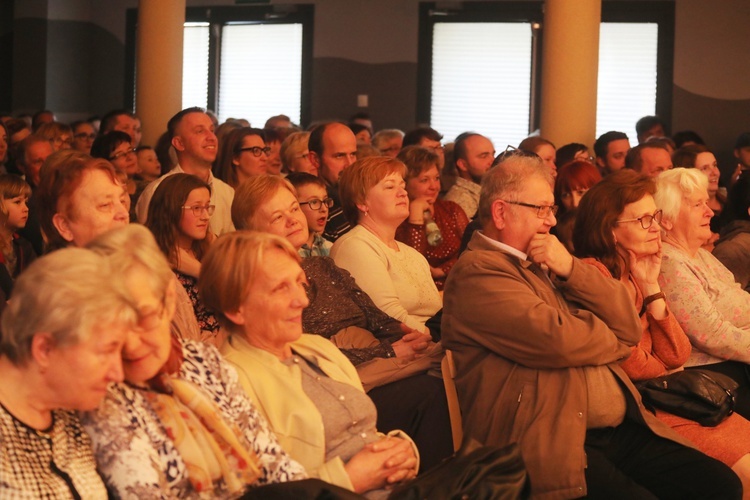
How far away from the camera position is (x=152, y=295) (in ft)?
7.07

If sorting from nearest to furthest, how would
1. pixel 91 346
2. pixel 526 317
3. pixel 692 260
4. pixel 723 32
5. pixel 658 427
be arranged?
pixel 91 346
pixel 526 317
pixel 658 427
pixel 692 260
pixel 723 32

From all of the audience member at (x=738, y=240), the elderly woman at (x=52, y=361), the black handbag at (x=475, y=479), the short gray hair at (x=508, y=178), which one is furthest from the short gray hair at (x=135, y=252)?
the audience member at (x=738, y=240)

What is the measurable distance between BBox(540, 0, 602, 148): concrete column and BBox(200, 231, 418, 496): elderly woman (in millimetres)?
4862

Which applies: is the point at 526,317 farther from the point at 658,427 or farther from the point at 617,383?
the point at 658,427

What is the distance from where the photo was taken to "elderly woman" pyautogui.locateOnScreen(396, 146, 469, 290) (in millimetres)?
5238

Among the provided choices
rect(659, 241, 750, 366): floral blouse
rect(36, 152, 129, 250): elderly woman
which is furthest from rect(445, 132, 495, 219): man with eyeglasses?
rect(36, 152, 129, 250): elderly woman

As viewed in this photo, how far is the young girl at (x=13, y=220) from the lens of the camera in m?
4.89

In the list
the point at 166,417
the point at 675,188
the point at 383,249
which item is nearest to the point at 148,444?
the point at 166,417

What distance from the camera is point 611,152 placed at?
7.37 metres

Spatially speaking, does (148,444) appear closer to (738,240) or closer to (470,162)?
(738,240)

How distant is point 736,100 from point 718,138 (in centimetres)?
43

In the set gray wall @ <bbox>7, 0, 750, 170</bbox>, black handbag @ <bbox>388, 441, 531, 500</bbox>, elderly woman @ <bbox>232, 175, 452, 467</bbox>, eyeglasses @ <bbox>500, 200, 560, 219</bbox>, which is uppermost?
gray wall @ <bbox>7, 0, 750, 170</bbox>

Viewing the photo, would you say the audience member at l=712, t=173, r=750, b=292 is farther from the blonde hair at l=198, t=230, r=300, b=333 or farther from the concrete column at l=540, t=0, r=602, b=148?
the blonde hair at l=198, t=230, r=300, b=333

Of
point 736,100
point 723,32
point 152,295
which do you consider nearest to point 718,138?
point 736,100
